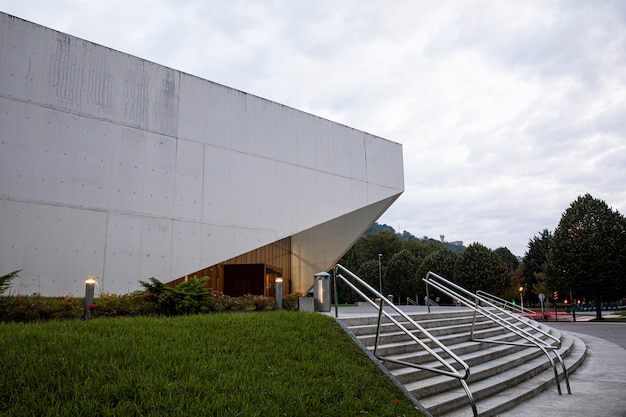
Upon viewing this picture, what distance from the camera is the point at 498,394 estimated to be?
646 centimetres

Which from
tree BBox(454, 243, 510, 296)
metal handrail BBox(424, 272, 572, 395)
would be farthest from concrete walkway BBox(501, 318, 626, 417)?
tree BBox(454, 243, 510, 296)

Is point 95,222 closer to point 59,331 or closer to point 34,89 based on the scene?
point 34,89

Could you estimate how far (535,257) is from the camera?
52.5m

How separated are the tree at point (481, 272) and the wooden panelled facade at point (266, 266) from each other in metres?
18.8

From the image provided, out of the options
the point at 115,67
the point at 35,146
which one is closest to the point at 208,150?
the point at 115,67

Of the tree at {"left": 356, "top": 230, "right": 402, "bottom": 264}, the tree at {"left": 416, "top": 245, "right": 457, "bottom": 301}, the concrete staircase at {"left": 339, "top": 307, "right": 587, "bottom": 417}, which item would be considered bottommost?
the concrete staircase at {"left": 339, "top": 307, "right": 587, "bottom": 417}

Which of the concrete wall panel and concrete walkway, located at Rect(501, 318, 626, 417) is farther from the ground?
the concrete wall panel

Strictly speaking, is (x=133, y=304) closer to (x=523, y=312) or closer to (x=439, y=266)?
(x=523, y=312)

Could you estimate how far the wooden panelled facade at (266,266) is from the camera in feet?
60.0

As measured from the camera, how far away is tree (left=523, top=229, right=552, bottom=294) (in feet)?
169

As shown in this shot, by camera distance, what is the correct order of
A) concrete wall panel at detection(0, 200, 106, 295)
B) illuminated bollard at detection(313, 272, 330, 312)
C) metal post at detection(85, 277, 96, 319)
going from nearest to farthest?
metal post at detection(85, 277, 96, 319) → illuminated bollard at detection(313, 272, 330, 312) → concrete wall panel at detection(0, 200, 106, 295)

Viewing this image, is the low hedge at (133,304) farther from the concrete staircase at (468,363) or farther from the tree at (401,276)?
the tree at (401,276)

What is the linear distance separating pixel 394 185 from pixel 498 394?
44.5ft

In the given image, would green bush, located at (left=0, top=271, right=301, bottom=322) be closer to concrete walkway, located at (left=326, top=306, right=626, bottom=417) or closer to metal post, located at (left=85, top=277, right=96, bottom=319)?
metal post, located at (left=85, top=277, right=96, bottom=319)
